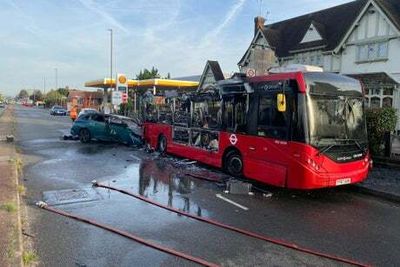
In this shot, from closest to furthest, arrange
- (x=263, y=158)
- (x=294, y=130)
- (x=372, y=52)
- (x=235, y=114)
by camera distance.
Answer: (x=294, y=130)
(x=263, y=158)
(x=235, y=114)
(x=372, y=52)

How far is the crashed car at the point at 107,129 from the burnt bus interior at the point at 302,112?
8.17 meters

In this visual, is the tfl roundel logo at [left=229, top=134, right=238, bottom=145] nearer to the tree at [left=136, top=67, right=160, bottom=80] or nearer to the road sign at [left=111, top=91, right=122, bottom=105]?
the road sign at [left=111, top=91, right=122, bottom=105]

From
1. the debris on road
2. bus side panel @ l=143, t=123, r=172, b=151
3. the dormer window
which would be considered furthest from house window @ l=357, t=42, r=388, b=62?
the debris on road

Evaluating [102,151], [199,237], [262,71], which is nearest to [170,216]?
[199,237]

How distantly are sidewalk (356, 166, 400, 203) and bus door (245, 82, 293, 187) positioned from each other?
2.34 m

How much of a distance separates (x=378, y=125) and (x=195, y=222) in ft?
29.4

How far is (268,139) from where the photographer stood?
9984mm

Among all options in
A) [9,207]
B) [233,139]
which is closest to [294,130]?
[233,139]

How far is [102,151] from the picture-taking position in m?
17.3

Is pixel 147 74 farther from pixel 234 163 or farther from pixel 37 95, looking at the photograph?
pixel 37 95

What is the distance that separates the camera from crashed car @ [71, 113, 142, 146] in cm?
1970

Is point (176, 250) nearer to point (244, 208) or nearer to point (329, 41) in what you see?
point (244, 208)

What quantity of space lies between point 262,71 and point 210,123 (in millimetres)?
11131

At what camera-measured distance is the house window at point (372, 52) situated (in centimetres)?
2595
